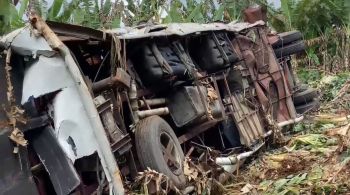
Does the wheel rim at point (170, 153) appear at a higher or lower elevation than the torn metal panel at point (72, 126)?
lower

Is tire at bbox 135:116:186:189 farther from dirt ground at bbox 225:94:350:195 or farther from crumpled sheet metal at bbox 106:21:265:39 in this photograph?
crumpled sheet metal at bbox 106:21:265:39

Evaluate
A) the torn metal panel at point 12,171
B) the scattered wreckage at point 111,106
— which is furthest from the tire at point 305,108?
the torn metal panel at point 12,171

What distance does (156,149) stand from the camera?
17.7 ft

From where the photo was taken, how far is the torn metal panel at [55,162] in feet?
15.8

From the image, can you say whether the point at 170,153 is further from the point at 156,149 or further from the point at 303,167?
the point at 303,167

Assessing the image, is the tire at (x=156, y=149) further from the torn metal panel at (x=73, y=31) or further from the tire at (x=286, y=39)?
the tire at (x=286, y=39)

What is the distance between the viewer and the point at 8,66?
4777 millimetres

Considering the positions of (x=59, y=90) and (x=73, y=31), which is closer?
(x=59, y=90)

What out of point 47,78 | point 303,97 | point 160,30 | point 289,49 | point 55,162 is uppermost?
point 160,30

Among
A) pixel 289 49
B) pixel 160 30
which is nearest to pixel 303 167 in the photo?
pixel 160 30

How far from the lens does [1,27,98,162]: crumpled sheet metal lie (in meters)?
4.79

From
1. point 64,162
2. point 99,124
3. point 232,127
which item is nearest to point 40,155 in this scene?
point 64,162

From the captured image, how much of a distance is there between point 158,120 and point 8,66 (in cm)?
163

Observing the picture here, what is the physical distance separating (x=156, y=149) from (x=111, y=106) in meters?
0.62
